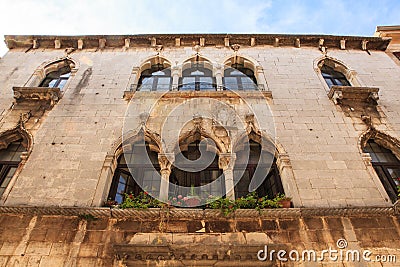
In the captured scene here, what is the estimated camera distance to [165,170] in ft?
21.2

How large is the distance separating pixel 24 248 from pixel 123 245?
1851 millimetres

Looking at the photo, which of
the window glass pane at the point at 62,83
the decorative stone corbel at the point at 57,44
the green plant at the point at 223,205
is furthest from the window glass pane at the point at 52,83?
the green plant at the point at 223,205

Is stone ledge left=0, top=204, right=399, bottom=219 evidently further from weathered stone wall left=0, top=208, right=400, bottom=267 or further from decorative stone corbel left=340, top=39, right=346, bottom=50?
decorative stone corbel left=340, top=39, right=346, bottom=50

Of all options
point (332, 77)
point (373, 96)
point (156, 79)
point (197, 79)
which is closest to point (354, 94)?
point (373, 96)

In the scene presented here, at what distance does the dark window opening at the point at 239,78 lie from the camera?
30.5 feet

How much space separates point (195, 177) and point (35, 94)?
5480mm

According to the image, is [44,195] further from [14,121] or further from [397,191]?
[397,191]

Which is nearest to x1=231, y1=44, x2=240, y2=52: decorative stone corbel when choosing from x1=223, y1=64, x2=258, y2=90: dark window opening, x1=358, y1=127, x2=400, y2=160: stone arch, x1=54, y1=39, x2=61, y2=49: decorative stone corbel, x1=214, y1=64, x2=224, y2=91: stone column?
x1=223, y1=64, x2=258, y2=90: dark window opening

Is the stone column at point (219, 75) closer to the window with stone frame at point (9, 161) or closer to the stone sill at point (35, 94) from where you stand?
the stone sill at point (35, 94)

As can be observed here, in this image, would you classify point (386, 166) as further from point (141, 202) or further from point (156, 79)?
point (156, 79)

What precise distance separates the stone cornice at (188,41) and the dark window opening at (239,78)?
4.36ft

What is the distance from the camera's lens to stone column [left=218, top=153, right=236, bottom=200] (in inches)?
243

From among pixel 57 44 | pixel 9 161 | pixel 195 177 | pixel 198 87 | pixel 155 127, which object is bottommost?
pixel 195 177

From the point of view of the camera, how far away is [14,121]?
763 cm
